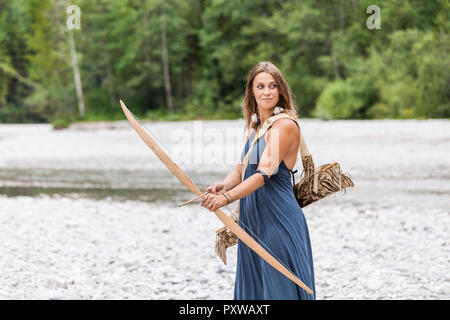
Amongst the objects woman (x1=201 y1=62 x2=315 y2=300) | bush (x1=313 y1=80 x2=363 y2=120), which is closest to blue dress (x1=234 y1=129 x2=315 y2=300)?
woman (x1=201 y1=62 x2=315 y2=300)

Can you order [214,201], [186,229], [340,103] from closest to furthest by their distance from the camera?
[214,201] → [186,229] → [340,103]

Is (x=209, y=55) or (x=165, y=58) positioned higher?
(x=209, y=55)

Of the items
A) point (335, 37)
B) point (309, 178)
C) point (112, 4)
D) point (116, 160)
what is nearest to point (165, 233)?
point (309, 178)

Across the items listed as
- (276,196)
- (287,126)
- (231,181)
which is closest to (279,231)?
(276,196)

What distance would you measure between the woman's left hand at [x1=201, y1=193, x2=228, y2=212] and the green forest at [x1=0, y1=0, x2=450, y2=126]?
24565 millimetres

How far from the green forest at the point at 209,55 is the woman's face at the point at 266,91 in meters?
24.3

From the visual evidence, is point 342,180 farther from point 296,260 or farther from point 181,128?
point 181,128

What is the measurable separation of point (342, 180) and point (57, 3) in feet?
139

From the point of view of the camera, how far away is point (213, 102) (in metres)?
42.8

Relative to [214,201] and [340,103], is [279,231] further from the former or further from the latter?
[340,103]

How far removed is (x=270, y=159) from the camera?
2.54 metres

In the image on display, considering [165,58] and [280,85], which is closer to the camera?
[280,85]

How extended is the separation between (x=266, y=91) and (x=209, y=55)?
42.2m

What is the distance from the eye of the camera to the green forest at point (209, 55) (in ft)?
97.5
